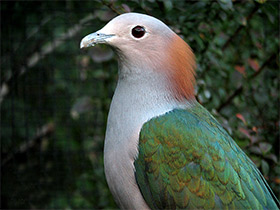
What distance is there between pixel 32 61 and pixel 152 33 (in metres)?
2.66

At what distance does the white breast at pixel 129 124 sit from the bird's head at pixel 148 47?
2.3 inches

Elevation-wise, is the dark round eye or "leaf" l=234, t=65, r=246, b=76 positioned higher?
the dark round eye

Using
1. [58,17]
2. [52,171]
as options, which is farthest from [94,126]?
[58,17]

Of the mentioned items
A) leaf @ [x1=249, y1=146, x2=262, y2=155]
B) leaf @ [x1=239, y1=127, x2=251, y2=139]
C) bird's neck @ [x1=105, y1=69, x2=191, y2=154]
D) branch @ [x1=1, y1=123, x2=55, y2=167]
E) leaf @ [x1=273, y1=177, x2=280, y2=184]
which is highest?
bird's neck @ [x1=105, y1=69, x2=191, y2=154]

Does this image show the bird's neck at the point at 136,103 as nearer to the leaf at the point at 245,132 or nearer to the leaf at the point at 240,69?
the leaf at the point at 245,132

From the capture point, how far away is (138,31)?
7.35 feet

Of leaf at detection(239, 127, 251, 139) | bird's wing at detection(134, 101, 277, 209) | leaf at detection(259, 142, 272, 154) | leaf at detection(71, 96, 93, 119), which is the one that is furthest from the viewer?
leaf at detection(71, 96, 93, 119)

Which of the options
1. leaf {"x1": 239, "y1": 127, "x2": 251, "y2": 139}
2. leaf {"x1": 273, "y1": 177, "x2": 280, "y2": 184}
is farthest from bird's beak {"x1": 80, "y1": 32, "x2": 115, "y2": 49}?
leaf {"x1": 273, "y1": 177, "x2": 280, "y2": 184}

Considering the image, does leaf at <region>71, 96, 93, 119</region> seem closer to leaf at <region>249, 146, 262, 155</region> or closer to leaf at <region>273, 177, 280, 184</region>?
leaf at <region>249, 146, 262, 155</region>

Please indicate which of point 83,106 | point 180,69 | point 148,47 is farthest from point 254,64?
point 148,47

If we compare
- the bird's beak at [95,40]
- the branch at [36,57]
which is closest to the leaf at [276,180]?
the bird's beak at [95,40]

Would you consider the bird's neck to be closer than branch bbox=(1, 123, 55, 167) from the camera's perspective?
Yes

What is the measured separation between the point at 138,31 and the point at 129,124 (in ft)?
1.40

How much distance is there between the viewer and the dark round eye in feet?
7.32
